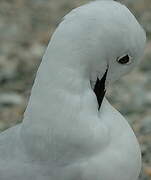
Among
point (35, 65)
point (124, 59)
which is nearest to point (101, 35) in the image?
point (124, 59)

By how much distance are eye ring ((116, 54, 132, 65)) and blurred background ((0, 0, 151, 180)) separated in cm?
127

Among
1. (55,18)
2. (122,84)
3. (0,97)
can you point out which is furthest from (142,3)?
(0,97)

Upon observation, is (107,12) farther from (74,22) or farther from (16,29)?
(16,29)

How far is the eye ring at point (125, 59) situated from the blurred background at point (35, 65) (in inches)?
49.8

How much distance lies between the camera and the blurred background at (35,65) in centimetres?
400

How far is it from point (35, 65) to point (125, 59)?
2.25m

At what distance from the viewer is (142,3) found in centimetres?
523

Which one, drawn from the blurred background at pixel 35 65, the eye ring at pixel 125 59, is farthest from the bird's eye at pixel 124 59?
the blurred background at pixel 35 65

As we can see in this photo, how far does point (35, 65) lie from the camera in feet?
14.9

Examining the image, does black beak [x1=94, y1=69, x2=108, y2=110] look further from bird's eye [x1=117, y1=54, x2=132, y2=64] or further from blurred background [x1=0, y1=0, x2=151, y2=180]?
blurred background [x1=0, y1=0, x2=151, y2=180]

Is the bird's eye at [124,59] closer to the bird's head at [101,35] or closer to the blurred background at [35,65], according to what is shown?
the bird's head at [101,35]

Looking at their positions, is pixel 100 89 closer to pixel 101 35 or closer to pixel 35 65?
pixel 101 35

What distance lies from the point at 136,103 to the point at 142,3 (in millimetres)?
A: 1340

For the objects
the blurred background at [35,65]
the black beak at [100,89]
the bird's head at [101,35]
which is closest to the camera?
the bird's head at [101,35]
